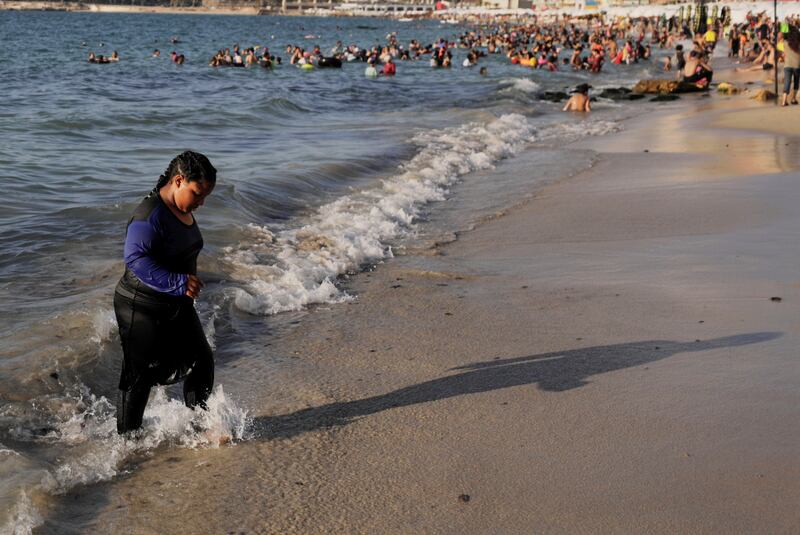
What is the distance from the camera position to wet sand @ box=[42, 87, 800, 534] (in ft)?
12.8

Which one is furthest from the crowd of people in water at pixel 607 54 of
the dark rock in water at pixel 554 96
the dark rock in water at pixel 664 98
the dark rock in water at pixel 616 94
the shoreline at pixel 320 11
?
the shoreline at pixel 320 11

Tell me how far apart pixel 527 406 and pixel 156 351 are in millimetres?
1987

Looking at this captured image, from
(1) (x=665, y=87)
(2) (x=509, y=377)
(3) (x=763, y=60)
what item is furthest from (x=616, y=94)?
(2) (x=509, y=377)

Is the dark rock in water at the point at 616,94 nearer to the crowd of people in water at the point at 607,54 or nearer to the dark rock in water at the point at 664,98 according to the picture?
the dark rock in water at the point at 664,98

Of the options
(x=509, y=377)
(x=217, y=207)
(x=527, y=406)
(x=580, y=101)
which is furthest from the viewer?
(x=580, y=101)

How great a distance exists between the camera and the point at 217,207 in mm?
10695

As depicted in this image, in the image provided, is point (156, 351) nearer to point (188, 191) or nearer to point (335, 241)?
point (188, 191)

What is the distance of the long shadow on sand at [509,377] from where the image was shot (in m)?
4.93

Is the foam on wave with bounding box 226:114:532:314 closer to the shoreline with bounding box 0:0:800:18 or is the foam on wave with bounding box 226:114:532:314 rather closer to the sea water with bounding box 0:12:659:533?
the sea water with bounding box 0:12:659:533

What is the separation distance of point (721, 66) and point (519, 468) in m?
39.2

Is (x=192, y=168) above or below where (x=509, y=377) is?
above

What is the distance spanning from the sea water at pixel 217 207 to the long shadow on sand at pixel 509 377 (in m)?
0.36

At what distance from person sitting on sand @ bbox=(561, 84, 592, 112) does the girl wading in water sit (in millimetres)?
21111

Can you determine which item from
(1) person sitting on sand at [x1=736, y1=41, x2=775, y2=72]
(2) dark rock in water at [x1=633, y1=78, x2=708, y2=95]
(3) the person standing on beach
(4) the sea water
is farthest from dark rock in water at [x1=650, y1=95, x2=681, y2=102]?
(1) person sitting on sand at [x1=736, y1=41, x2=775, y2=72]
